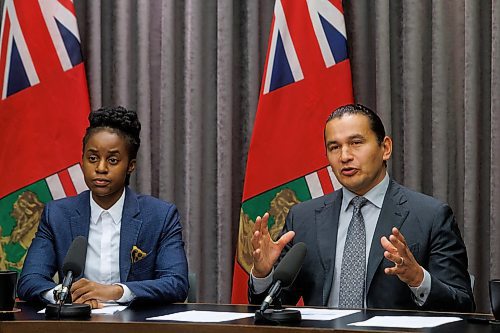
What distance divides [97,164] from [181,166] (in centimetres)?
136

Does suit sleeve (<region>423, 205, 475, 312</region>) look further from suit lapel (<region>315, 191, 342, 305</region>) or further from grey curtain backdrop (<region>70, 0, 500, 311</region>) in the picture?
grey curtain backdrop (<region>70, 0, 500, 311</region>)

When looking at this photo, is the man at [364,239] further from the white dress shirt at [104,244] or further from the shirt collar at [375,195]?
the white dress shirt at [104,244]

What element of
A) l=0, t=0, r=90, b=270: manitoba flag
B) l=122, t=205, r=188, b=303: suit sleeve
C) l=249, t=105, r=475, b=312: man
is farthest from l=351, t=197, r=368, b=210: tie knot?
l=0, t=0, r=90, b=270: manitoba flag

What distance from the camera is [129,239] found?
126 inches

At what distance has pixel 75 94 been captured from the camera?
4.22 metres

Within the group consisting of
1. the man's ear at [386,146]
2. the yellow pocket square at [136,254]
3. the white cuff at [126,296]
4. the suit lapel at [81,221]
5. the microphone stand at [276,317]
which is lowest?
the microphone stand at [276,317]

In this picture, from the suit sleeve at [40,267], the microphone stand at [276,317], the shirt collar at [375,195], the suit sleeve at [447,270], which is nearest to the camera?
the microphone stand at [276,317]

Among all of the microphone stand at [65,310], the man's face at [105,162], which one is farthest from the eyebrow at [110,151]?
the microphone stand at [65,310]

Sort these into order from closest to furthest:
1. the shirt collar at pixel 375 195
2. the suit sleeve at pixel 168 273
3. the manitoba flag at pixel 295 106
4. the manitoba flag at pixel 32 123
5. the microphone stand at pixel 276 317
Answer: the microphone stand at pixel 276 317 < the suit sleeve at pixel 168 273 < the shirt collar at pixel 375 195 < the manitoba flag at pixel 295 106 < the manitoba flag at pixel 32 123

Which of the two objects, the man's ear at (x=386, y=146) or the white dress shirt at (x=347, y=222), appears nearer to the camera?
the white dress shirt at (x=347, y=222)

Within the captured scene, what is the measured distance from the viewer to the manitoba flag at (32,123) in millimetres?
4180

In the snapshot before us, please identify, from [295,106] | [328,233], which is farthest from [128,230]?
[295,106]

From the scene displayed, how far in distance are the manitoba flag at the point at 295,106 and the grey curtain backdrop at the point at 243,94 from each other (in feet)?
0.98

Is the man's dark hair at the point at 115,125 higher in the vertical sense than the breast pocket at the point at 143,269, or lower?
higher
